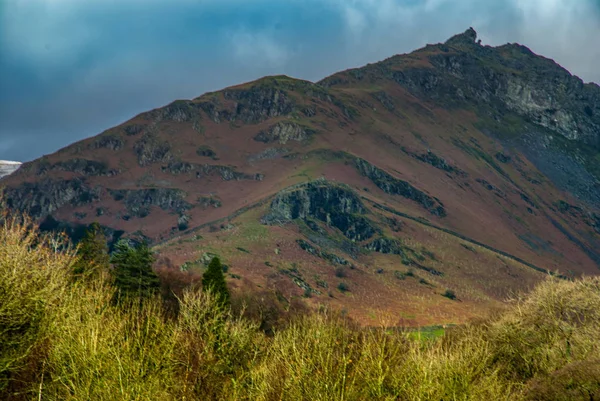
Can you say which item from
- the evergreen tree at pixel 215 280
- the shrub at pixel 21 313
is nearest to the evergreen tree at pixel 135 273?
the evergreen tree at pixel 215 280

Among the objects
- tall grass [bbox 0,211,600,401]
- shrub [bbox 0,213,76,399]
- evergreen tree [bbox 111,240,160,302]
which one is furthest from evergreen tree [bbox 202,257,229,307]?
shrub [bbox 0,213,76,399]

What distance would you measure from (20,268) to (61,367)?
5128 mm

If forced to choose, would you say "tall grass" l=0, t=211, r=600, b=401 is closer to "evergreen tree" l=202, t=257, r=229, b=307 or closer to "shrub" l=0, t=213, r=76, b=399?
"shrub" l=0, t=213, r=76, b=399

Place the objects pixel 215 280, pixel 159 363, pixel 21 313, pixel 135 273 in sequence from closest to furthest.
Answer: pixel 21 313
pixel 159 363
pixel 215 280
pixel 135 273

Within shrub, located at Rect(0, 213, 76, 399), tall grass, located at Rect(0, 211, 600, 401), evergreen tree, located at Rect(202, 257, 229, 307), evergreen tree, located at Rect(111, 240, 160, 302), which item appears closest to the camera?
tall grass, located at Rect(0, 211, 600, 401)

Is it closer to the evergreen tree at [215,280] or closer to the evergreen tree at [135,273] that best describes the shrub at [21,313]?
the evergreen tree at [215,280]

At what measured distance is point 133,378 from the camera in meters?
24.6

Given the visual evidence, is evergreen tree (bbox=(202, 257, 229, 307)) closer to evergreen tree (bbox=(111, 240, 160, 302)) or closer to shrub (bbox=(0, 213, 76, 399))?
evergreen tree (bbox=(111, 240, 160, 302))

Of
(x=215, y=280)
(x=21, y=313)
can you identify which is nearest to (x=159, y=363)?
(x=21, y=313)

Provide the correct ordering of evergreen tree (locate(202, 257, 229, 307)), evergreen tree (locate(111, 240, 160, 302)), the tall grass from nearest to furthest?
the tall grass, evergreen tree (locate(202, 257, 229, 307)), evergreen tree (locate(111, 240, 160, 302))

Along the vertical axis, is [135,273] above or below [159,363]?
below

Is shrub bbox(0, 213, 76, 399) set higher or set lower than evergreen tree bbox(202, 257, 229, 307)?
higher

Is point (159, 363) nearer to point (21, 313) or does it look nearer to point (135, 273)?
point (21, 313)

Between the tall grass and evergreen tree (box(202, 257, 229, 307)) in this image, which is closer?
the tall grass
